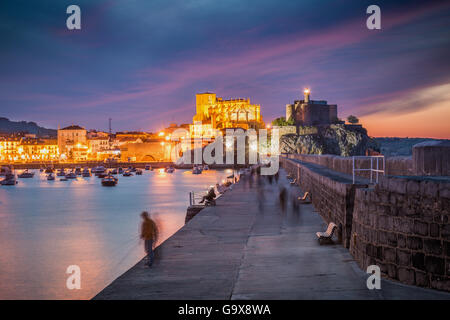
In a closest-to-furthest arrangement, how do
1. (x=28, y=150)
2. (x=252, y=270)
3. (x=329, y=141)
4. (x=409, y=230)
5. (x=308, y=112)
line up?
(x=409, y=230)
(x=252, y=270)
(x=329, y=141)
(x=308, y=112)
(x=28, y=150)

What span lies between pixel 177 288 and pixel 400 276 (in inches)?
144

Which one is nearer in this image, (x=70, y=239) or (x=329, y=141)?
(x=70, y=239)

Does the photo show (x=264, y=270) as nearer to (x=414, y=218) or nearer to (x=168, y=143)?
(x=414, y=218)

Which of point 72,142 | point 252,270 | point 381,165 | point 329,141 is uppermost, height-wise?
point 72,142

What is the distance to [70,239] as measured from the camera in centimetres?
2577

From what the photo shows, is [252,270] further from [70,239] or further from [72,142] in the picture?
[72,142]

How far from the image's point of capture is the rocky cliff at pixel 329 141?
4149 inches

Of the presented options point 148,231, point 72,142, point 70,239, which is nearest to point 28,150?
point 72,142

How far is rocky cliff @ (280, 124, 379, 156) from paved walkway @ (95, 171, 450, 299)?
92.8 m

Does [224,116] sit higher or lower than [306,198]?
higher

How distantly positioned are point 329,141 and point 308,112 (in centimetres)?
1171

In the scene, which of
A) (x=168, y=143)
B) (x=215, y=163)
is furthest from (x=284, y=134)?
(x=168, y=143)

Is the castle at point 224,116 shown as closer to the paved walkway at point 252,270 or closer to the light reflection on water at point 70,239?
the light reflection on water at point 70,239

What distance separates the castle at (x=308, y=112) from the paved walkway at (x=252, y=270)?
104773 millimetres
